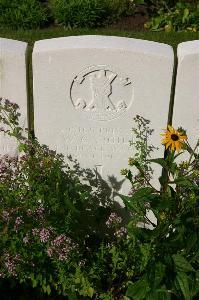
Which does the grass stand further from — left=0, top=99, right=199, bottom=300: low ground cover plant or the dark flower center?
the dark flower center

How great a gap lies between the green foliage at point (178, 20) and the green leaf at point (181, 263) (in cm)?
394

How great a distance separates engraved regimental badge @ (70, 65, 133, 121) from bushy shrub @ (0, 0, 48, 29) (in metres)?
3.28

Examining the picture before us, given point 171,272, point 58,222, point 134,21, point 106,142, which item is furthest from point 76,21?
point 171,272

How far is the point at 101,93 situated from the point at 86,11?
3242 mm

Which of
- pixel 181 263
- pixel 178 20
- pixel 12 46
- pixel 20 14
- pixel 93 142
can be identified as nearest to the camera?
pixel 181 263

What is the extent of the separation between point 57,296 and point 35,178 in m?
0.84

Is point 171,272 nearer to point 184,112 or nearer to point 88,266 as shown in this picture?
point 88,266

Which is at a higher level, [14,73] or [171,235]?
[14,73]

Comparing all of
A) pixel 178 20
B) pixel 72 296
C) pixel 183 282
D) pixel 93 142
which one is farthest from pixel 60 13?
pixel 183 282

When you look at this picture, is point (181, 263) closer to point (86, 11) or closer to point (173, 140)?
point (173, 140)

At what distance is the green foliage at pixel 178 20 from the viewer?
6.78 meters

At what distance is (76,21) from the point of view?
22.2 feet

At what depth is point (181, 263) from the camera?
3.38 meters

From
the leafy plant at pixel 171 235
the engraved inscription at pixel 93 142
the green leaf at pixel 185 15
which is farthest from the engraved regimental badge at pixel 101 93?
the green leaf at pixel 185 15
